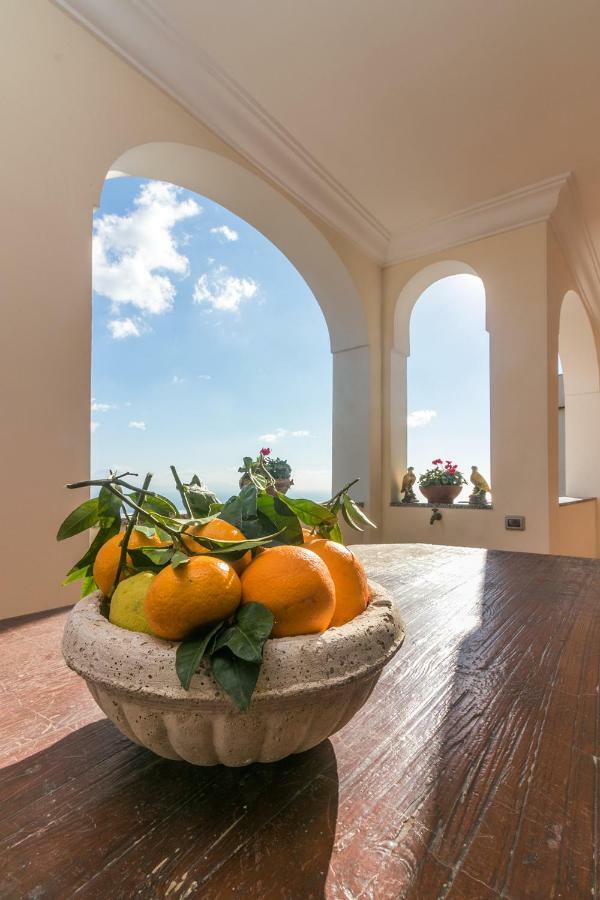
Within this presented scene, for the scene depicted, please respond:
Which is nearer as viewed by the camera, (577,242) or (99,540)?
(99,540)

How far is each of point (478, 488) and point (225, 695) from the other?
3.10m

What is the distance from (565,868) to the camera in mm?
298

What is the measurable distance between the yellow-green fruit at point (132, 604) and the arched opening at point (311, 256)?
202cm

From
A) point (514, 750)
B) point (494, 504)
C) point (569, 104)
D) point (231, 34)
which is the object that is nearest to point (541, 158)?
point (569, 104)

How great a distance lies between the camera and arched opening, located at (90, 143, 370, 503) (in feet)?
7.17

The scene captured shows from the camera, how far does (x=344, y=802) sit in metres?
0.35

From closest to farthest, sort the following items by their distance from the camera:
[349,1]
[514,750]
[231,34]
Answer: [514,750], [349,1], [231,34]

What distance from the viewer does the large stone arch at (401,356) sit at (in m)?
3.41

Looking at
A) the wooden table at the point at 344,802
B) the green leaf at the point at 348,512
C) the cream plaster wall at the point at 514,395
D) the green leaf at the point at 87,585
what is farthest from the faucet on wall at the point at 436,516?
the green leaf at the point at 87,585

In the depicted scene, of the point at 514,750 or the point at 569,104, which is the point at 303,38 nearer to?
the point at 569,104

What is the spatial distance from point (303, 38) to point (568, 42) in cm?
107

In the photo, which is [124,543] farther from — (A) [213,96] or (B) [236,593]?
(A) [213,96]

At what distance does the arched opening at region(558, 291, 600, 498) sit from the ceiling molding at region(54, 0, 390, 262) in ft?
8.42

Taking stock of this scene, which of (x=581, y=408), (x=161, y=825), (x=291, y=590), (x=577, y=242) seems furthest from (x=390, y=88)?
(x=581, y=408)
